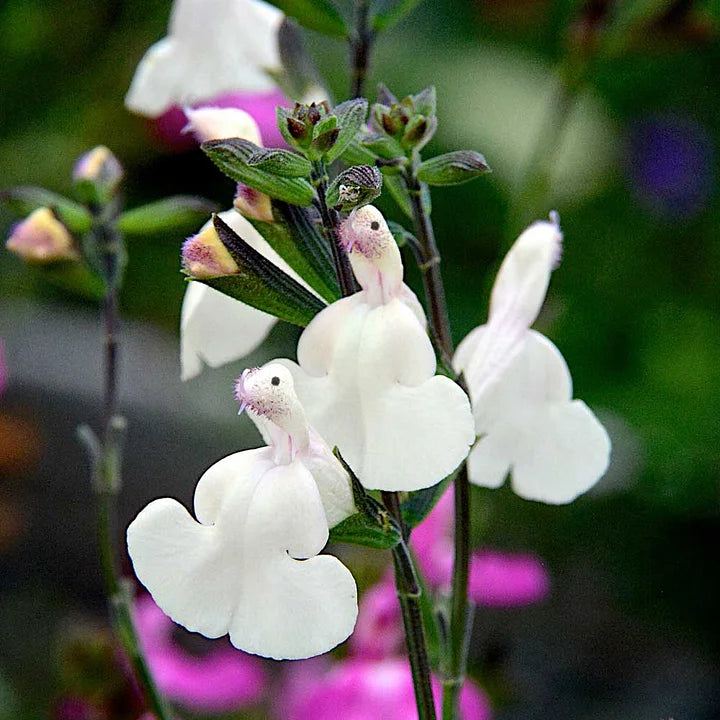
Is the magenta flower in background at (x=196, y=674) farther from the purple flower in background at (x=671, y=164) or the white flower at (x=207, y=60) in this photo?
the purple flower in background at (x=671, y=164)

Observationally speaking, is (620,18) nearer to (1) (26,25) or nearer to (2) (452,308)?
(2) (452,308)

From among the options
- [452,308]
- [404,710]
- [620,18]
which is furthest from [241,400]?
[452,308]

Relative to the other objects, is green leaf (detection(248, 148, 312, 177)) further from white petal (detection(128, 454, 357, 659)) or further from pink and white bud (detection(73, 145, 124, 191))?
pink and white bud (detection(73, 145, 124, 191))

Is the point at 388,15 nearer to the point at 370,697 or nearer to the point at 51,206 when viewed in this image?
the point at 51,206

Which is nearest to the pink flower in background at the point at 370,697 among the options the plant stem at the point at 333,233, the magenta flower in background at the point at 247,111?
the plant stem at the point at 333,233

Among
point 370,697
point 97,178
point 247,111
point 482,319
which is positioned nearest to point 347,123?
point 97,178
